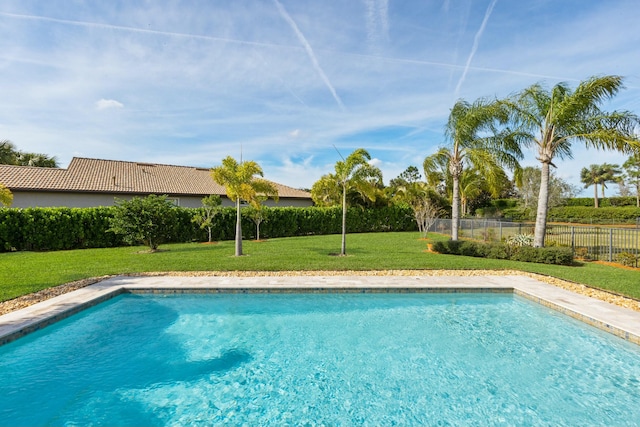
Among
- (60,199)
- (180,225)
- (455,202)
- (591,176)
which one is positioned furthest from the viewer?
(591,176)

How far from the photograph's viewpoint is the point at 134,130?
20.1 meters

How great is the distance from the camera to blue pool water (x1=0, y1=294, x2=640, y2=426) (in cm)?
415

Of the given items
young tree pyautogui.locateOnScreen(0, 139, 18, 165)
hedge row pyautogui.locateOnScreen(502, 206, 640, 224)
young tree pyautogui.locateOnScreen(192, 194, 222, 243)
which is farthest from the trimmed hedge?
young tree pyautogui.locateOnScreen(0, 139, 18, 165)

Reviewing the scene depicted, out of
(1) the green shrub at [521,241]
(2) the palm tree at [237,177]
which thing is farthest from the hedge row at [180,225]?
(1) the green shrub at [521,241]

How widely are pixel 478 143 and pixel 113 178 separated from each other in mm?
24061

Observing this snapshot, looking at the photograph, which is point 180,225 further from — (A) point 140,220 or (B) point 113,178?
(B) point 113,178

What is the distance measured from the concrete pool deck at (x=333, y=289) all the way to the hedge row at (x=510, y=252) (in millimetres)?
3138

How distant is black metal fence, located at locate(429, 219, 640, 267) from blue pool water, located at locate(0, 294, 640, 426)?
7929mm

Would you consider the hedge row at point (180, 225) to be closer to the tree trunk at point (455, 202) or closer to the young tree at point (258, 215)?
the young tree at point (258, 215)

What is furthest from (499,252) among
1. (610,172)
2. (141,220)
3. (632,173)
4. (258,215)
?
(610,172)

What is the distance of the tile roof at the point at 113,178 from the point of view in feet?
67.5

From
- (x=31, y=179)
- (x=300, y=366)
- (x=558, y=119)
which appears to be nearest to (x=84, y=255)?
(x=31, y=179)

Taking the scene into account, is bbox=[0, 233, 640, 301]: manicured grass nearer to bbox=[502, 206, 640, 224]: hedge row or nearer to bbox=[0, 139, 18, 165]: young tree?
bbox=[0, 139, 18, 165]: young tree

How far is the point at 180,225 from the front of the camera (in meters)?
19.7
